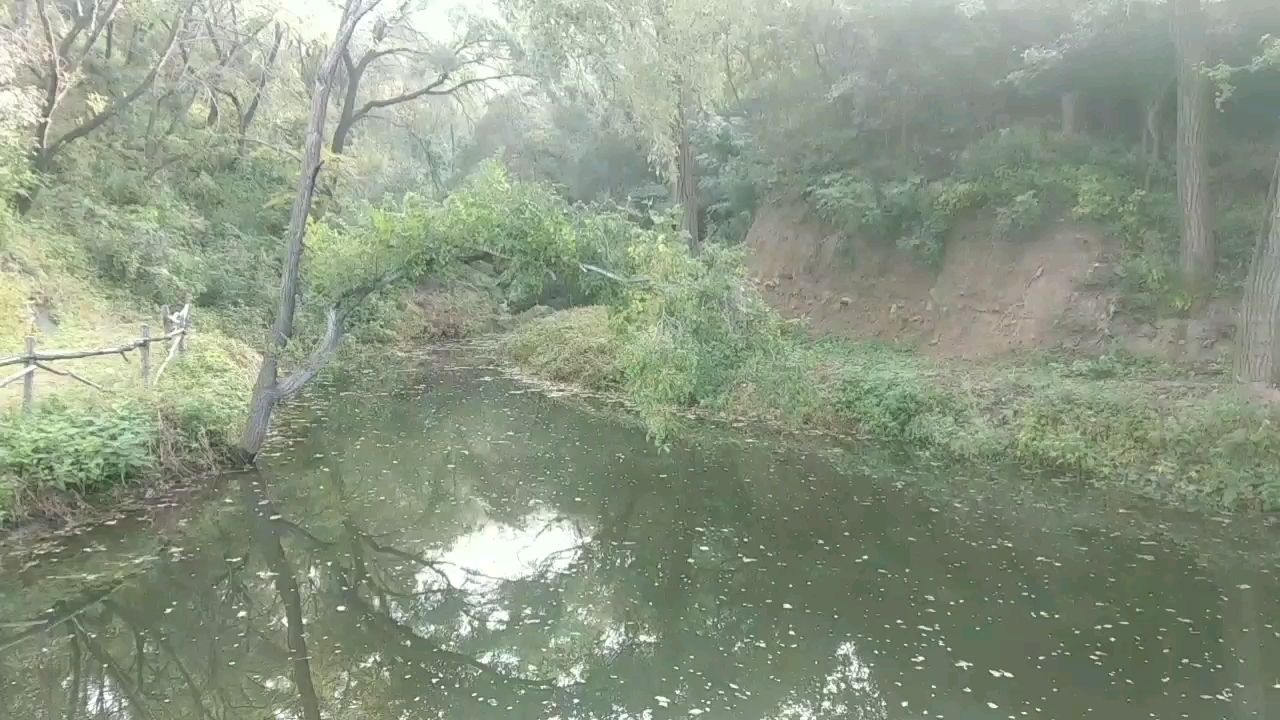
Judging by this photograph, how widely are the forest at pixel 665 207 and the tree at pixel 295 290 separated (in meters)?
0.05

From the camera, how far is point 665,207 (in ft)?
60.6

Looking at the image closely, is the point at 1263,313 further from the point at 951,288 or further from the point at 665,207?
the point at 665,207

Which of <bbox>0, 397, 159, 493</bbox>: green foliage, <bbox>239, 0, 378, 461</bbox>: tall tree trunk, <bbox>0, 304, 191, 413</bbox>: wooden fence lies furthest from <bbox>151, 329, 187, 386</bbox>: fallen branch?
<bbox>239, 0, 378, 461</bbox>: tall tree trunk

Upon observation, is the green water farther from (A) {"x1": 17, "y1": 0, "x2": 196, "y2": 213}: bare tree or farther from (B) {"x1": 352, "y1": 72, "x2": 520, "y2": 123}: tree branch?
(B) {"x1": 352, "y1": 72, "x2": 520, "y2": 123}: tree branch

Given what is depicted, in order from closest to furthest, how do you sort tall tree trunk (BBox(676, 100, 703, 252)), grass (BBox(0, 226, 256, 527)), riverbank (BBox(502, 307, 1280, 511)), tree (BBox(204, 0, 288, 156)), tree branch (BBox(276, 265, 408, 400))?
grass (BBox(0, 226, 256, 527)) < riverbank (BBox(502, 307, 1280, 511)) < tree branch (BBox(276, 265, 408, 400)) < tree (BBox(204, 0, 288, 156)) < tall tree trunk (BBox(676, 100, 703, 252))

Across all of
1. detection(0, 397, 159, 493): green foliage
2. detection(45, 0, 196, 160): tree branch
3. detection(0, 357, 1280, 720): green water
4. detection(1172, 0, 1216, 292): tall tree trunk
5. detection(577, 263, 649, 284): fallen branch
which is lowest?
detection(0, 357, 1280, 720): green water

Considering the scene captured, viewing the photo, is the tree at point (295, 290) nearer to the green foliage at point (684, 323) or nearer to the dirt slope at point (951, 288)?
the green foliage at point (684, 323)

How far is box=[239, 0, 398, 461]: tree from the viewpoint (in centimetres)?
1103

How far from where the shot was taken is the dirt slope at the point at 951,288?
15.7 m

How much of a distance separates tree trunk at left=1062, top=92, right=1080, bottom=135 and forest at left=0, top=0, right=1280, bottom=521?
0.17 feet

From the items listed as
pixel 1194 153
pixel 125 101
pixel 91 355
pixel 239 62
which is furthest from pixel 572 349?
pixel 239 62

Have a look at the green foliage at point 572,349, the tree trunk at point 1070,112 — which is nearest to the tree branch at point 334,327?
the green foliage at point 572,349

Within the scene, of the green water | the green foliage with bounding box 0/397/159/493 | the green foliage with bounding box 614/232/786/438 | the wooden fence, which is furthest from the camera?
the green foliage with bounding box 614/232/786/438

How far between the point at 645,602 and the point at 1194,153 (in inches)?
464
